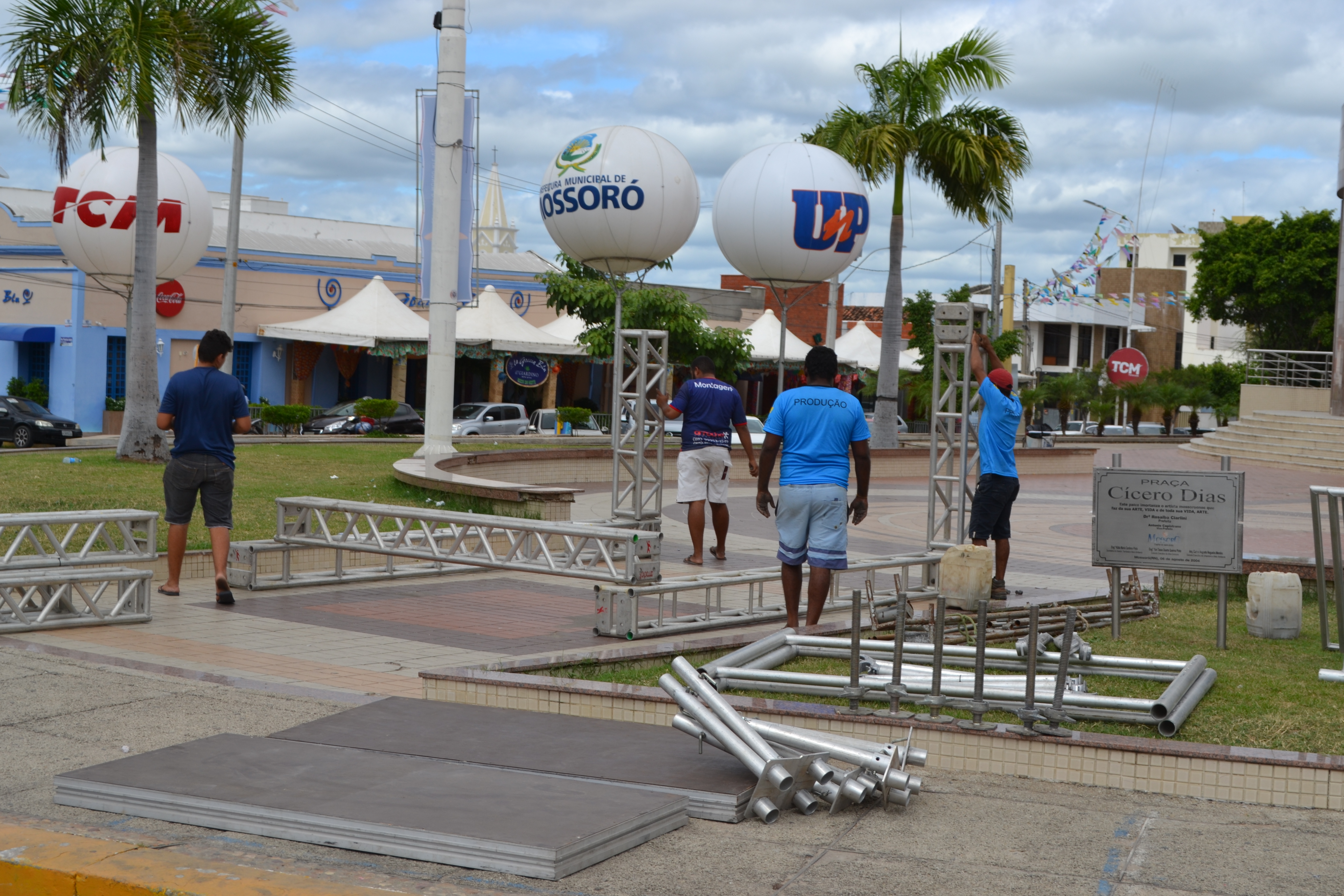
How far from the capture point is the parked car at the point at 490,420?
115 feet

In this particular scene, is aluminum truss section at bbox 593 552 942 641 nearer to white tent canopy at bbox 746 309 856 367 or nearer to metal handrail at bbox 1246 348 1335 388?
metal handrail at bbox 1246 348 1335 388

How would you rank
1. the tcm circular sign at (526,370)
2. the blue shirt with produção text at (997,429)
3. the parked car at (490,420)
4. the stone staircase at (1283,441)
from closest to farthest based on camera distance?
the blue shirt with produção text at (997,429) < the stone staircase at (1283,441) < the parked car at (490,420) < the tcm circular sign at (526,370)

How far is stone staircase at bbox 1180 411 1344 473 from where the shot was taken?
31922mm

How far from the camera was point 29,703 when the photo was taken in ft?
21.7

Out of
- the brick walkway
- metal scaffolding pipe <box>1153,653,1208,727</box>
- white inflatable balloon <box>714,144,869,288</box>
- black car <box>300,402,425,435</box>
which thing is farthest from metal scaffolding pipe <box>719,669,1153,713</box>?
black car <box>300,402,425,435</box>

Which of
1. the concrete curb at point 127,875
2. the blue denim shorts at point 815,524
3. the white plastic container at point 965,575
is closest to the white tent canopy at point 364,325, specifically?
the white plastic container at point 965,575

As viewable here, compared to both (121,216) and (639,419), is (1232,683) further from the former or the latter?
(121,216)

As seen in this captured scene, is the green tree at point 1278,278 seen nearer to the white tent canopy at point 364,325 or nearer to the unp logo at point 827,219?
the white tent canopy at point 364,325

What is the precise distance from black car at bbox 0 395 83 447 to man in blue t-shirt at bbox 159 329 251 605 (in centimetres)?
2079

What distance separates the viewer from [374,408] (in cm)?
3381

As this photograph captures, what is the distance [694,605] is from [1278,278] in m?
48.1

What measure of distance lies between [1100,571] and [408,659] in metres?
7.39

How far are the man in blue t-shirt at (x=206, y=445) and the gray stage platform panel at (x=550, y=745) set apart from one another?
3.57 meters

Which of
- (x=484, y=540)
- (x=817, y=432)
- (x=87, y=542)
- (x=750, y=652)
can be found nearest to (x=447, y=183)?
(x=484, y=540)
